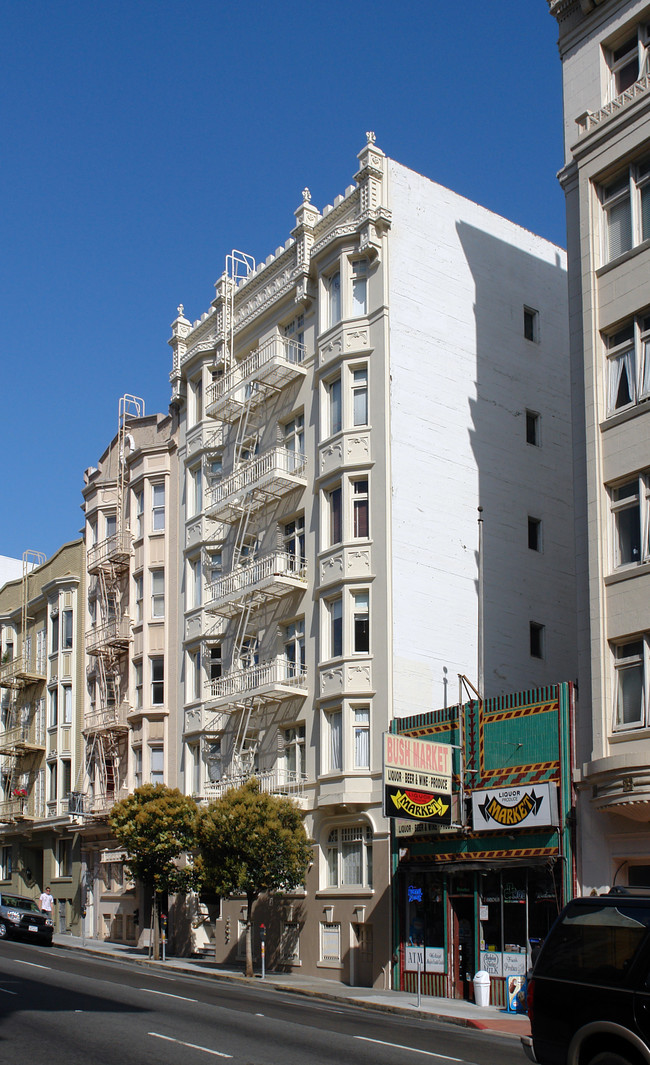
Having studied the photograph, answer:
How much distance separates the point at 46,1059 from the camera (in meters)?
13.8

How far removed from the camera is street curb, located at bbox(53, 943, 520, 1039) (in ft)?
71.7

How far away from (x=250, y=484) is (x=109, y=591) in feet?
49.8

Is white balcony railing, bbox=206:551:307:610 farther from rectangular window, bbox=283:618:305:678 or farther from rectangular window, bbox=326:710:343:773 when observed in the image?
rectangular window, bbox=326:710:343:773

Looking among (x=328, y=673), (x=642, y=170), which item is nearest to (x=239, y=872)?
(x=328, y=673)

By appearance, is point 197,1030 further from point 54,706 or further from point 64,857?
point 54,706

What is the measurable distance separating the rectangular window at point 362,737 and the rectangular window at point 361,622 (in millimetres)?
1695

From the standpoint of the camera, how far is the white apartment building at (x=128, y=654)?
4584cm

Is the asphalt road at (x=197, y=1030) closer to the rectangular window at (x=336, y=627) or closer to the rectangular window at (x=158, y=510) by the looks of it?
the rectangular window at (x=336, y=627)

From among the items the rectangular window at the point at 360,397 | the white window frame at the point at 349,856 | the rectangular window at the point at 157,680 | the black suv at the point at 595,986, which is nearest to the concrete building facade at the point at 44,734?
the rectangular window at the point at 157,680

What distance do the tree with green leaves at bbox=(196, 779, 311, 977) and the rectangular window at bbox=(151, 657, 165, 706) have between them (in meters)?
14.4

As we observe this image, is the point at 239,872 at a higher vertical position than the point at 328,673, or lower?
lower

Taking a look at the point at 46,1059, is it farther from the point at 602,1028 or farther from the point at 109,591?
the point at 109,591

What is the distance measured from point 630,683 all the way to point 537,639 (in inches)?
515

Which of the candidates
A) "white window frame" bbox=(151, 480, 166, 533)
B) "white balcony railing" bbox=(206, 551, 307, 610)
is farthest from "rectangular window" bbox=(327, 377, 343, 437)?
"white window frame" bbox=(151, 480, 166, 533)
